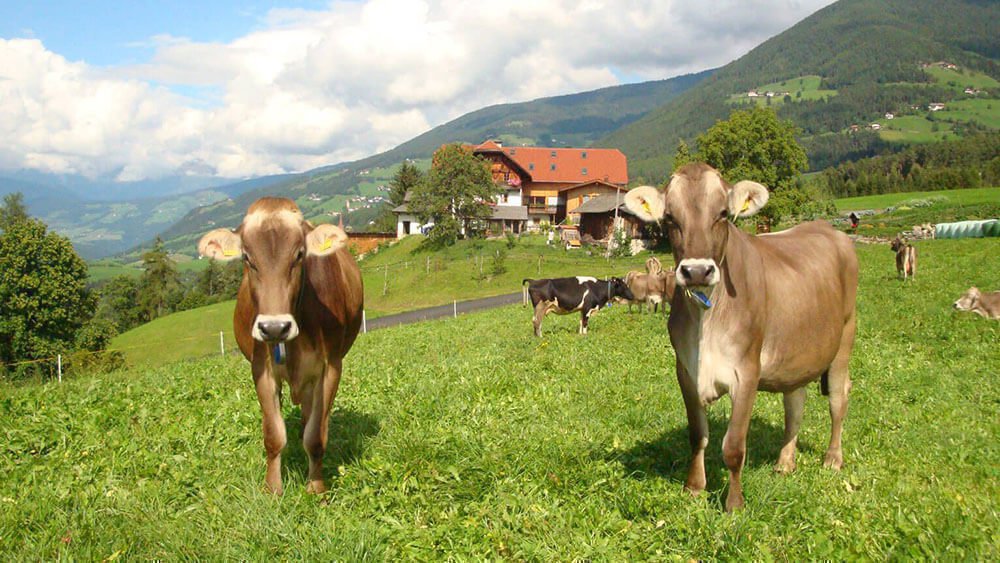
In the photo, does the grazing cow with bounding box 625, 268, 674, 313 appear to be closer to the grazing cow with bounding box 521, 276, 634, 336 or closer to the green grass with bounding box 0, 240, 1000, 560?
the grazing cow with bounding box 521, 276, 634, 336

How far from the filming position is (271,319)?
15.5ft

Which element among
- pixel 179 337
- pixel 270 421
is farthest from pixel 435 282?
pixel 270 421

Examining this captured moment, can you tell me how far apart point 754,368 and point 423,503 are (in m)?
2.93

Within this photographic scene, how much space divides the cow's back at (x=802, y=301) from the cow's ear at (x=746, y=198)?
2.53ft

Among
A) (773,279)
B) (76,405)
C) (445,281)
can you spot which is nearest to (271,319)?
(773,279)

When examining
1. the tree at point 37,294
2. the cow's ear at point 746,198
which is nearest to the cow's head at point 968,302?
the cow's ear at point 746,198

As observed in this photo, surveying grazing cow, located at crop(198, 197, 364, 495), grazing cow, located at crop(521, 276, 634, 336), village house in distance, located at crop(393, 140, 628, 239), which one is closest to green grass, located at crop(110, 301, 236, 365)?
grazing cow, located at crop(521, 276, 634, 336)

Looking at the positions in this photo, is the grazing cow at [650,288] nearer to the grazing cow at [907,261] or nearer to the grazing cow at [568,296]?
the grazing cow at [568,296]

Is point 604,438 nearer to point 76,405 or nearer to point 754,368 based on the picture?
point 754,368

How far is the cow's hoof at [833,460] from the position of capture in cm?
652

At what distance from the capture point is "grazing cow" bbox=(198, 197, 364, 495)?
4.93 meters

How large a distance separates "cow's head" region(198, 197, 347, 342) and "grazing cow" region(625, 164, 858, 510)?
273 cm

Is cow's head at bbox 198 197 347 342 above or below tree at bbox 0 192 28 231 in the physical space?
below

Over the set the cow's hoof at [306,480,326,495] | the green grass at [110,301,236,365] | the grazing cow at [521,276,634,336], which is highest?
the cow's hoof at [306,480,326,495]
